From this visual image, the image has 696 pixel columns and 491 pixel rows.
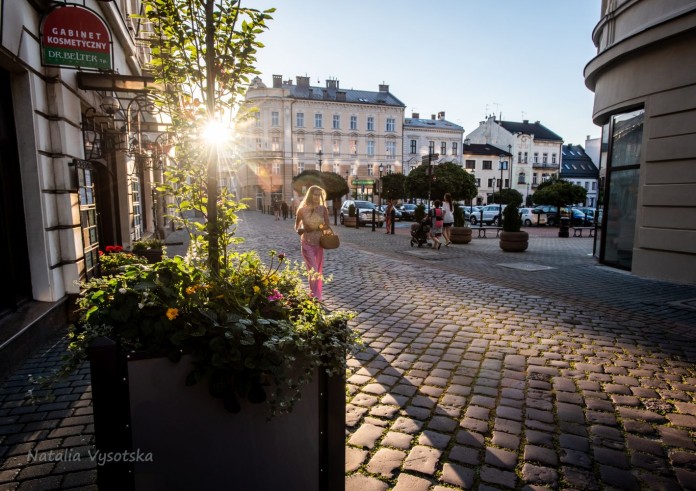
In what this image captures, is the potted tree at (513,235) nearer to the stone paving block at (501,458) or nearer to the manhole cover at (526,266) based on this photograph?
the manhole cover at (526,266)

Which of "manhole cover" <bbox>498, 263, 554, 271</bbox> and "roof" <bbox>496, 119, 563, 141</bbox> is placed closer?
"manhole cover" <bbox>498, 263, 554, 271</bbox>

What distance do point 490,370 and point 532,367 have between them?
46 centimetres

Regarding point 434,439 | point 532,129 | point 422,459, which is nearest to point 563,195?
point 434,439

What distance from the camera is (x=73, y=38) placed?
558 cm

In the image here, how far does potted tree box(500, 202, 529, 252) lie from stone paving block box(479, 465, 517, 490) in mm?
12117

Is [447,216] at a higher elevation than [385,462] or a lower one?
higher

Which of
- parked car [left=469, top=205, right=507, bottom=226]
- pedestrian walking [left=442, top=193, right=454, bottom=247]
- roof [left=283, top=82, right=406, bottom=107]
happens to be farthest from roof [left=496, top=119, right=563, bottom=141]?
pedestrian walking [left=442, top=193, right=454, bottom=247]

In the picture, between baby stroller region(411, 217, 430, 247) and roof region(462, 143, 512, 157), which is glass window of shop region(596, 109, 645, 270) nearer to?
baby stroller region(411, 217, 430, 247)

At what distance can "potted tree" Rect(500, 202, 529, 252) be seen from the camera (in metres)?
13.9

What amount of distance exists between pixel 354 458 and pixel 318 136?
60020 millimetres

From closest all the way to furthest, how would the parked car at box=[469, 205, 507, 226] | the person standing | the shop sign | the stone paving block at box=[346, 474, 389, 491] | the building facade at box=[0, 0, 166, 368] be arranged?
the stone paving block at box=[346, 474, 389, 491]
the building facade at box=[0, 0, 166, 368]
the shop sign
the person standing
the parked car at box=[469, 205, 507, 226]

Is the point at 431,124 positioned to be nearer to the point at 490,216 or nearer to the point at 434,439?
the point at 490,216

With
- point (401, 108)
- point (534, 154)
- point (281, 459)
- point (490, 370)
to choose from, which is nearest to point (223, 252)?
point (281, 459)

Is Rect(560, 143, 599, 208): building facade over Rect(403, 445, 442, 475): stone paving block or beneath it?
over
